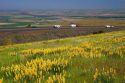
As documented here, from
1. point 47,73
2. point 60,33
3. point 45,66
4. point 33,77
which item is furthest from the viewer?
point 60,33

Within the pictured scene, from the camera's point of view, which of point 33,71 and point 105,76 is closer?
point 105,76

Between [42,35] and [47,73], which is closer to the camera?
[47,73]

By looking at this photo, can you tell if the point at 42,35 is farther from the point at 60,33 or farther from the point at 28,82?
the point at 28,82

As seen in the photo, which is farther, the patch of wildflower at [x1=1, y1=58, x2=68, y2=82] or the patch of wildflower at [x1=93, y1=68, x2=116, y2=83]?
the patch of wildflower at [x1=1, y1=58, x2=68, y2=82]

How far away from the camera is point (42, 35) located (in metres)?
80.7

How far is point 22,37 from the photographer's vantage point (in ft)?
250

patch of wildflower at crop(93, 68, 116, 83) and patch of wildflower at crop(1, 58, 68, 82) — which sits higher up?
patch of wildflower at crop(93, 68, 116, 83)

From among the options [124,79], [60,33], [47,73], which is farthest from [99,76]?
[60,33]

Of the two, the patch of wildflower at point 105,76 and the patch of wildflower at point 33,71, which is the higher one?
the patch of wildflower at point 105,76

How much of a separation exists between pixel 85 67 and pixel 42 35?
7102cm

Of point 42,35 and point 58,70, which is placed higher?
point 58,70

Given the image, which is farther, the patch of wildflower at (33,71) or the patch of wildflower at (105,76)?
the patch of wildflower at (33,71)

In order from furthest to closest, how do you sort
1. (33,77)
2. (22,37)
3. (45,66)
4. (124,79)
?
(22,37) → (45,66) → (33,77) → (124,79)

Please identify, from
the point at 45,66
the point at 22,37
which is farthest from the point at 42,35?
the point at 45,66
